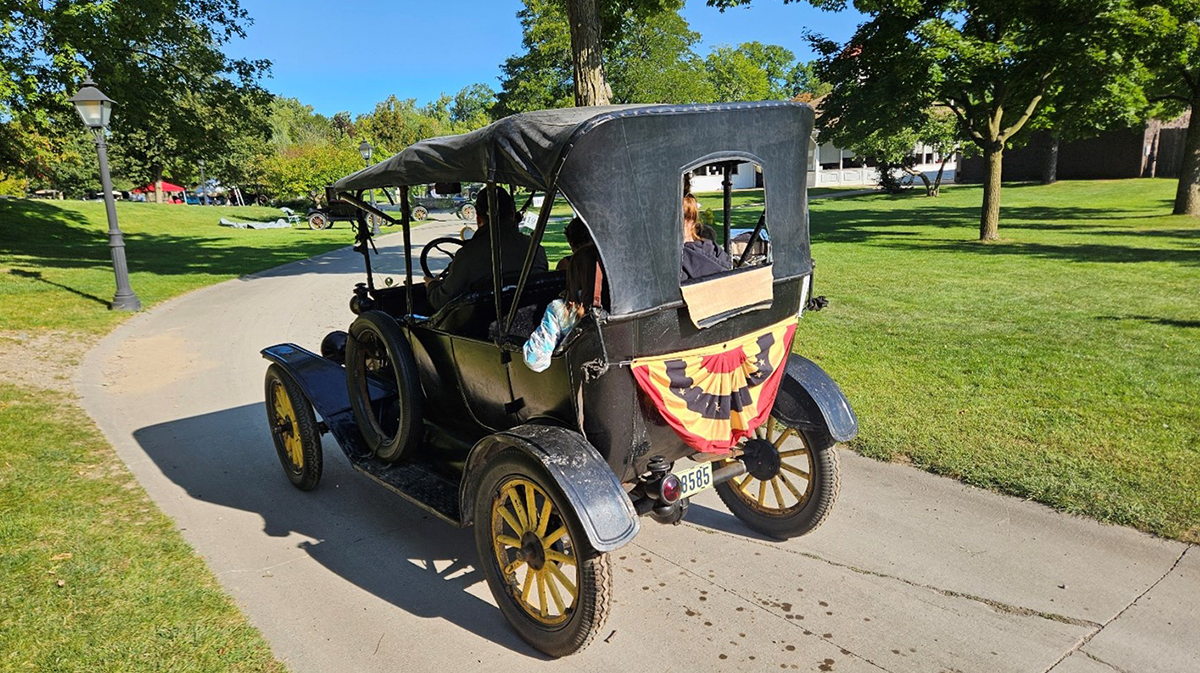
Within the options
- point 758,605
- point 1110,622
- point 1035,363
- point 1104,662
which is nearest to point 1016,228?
point 1035,363

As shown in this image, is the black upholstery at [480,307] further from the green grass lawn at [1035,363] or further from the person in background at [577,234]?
the green grass lawn at [1035,363]

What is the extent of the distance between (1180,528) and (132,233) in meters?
30.7

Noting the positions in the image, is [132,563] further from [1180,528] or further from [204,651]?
[1180,528]

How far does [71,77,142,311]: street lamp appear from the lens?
10.9m

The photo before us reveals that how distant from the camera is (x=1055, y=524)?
4.29 meters

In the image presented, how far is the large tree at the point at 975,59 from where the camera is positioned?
13477 millimetres

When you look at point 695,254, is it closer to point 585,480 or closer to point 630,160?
point 630,160

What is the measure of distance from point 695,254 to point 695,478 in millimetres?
1071

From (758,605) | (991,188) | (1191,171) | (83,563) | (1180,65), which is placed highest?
(1180,65)

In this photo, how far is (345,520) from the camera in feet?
15.5

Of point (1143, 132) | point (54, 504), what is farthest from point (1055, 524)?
point (1143, 132)

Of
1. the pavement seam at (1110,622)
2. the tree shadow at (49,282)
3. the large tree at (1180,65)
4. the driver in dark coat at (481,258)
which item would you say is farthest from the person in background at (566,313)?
the large tree at (1180,65)

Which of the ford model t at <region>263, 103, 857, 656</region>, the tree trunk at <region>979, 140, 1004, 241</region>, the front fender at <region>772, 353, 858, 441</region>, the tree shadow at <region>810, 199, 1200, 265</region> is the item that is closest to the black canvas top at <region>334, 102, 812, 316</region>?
the ford model t at <region>263, 103, 857, 656</region>

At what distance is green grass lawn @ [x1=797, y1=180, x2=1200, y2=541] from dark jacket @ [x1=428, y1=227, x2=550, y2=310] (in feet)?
9.81
